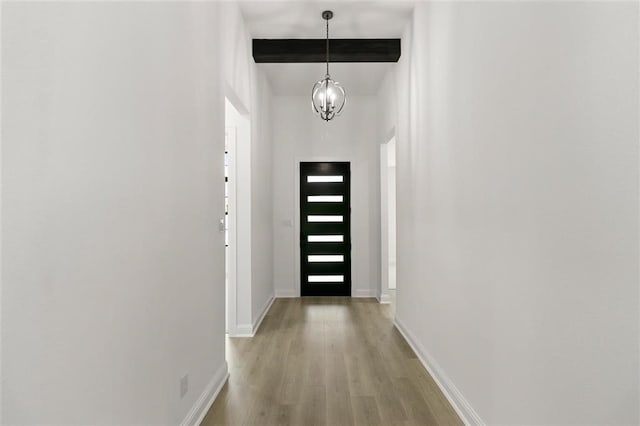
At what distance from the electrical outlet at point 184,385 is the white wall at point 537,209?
1586mm

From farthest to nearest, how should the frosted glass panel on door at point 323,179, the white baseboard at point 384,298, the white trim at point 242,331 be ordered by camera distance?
the frosted glass panel on door at point 323,179
the white baseboard at point 384,298
the white trim at point 242,331

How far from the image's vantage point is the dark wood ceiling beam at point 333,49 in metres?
4.42

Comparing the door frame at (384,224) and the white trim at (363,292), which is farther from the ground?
the door frame at (384,224)

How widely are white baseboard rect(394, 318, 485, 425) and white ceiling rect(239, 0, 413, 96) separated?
305 centimetres

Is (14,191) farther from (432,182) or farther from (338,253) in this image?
(338,253)

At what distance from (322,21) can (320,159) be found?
2.59 meters

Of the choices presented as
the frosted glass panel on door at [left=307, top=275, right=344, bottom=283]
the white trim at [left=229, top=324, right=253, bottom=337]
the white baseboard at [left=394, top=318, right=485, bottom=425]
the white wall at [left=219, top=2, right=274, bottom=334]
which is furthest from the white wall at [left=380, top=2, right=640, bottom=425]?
the frosted glass panel on door at [left=307, top=275, right=344, bottom=283]

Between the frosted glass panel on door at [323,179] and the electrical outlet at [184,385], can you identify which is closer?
the electrical outlet at [184,385]

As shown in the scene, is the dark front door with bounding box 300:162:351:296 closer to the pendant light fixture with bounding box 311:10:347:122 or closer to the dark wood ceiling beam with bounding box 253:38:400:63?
the dark wood ceiling beam with bounding box 253:38:400:63

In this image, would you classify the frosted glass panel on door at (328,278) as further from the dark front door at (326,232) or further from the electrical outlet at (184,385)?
the electrical outlet at (184,385)

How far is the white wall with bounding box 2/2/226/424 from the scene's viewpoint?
42.0 inches

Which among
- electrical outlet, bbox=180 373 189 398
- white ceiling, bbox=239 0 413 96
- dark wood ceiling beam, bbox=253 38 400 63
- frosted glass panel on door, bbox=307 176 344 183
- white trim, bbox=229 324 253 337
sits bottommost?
white trim, bbox=229 324 253 337

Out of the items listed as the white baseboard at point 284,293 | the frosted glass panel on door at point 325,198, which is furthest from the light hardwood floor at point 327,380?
the frosted glass panel on door at point 325,198

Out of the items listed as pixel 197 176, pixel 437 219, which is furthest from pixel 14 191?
pixel 437 219
